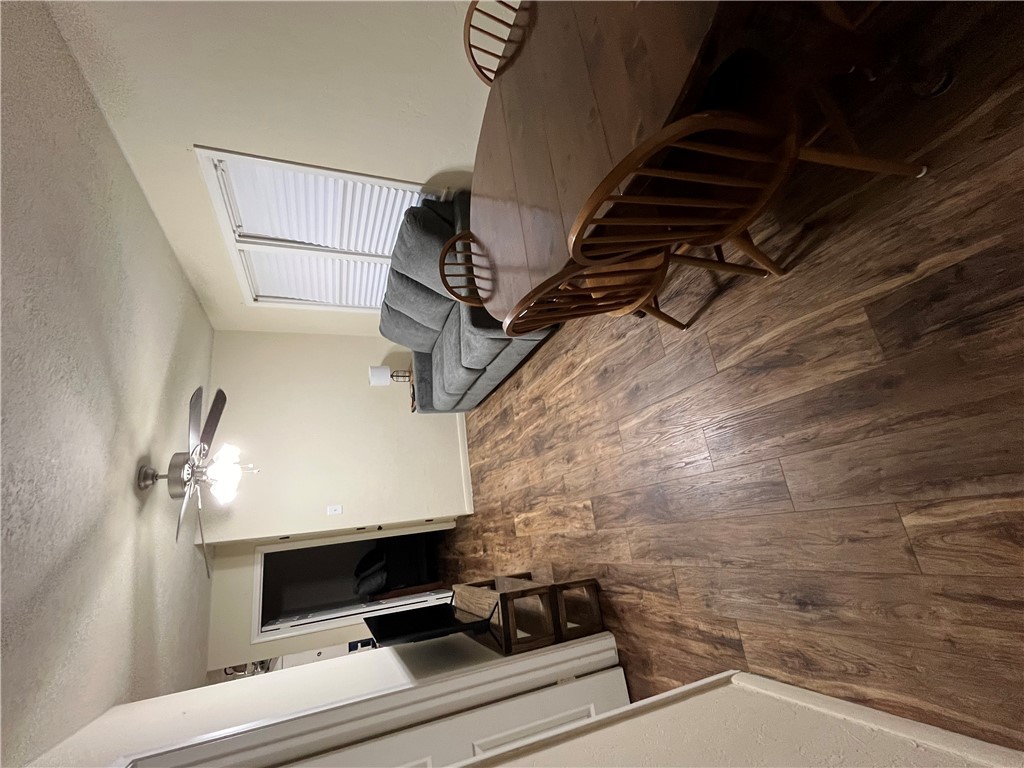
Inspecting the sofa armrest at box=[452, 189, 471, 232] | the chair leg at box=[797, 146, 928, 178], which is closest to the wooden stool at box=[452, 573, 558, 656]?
the chair leg at box=[797, 146, 928, 178]

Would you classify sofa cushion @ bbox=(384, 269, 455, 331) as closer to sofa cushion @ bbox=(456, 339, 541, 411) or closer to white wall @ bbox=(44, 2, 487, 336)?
sofa cushion @ bbox=(456, 339, 541, 411)

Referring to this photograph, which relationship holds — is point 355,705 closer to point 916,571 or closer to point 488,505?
point 916,571

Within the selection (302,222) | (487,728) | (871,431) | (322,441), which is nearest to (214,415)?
(302,222)

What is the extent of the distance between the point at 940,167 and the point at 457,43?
1.72 meters

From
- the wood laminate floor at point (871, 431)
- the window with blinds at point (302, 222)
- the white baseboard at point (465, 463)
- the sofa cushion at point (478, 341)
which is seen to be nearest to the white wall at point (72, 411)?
the window with blinds at point (302, 222)

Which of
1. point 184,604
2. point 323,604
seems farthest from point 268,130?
point 323,604

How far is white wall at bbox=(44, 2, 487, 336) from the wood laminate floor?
1.37m

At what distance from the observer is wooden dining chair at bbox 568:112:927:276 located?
0.76 meters

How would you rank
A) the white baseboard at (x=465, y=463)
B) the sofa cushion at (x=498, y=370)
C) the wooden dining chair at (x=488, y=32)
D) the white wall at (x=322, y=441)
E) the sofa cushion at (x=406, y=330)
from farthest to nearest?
the white baseboard at (x=465, y=463), the white wall at (x=322, y=441), the sofa cushion at (x=406, y=330), the sofa cushion at (x=498, y=370), the wooden dining chair at (x=488, y=32)

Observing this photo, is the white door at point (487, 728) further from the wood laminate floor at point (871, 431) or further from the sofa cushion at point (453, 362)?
the sofa cushion at point (453, 362)

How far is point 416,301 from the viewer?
2.74 m

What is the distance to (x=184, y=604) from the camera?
8.41 feet

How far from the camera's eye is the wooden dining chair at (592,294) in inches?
46.0

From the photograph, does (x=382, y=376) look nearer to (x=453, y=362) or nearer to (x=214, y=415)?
(x=453, y=362)
